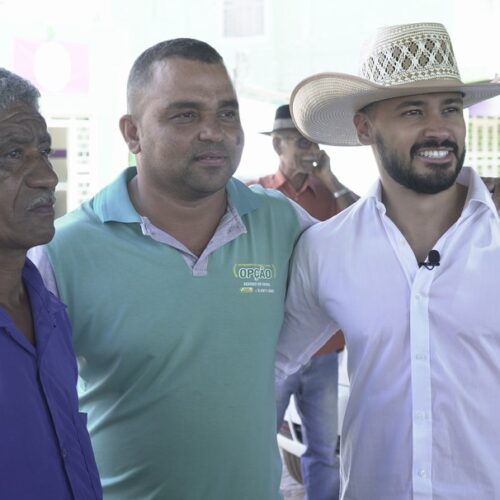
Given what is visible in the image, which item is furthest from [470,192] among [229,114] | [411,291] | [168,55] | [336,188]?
[336,188]

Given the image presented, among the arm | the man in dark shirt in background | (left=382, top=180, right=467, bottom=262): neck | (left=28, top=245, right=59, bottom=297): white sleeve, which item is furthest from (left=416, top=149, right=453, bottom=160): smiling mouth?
the arm

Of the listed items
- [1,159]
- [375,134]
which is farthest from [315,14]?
[1,159]

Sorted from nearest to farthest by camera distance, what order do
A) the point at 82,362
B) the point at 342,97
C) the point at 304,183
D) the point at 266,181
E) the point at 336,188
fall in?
the point at 82,362
the point at 342,97
the point at 336,188
the point at 304,183
the point at 266,181

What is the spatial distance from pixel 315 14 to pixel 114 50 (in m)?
3.75

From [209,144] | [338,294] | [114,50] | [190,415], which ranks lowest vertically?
[190,415]

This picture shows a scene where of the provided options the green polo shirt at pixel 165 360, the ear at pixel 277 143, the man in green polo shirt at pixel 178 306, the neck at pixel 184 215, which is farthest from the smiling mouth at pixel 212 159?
the ear at pixel 277 143

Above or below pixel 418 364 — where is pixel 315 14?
above

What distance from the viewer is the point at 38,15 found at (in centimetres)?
1156

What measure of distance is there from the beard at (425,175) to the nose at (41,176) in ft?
3.99

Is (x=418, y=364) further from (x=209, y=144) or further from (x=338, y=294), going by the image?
(x=209, y=144)

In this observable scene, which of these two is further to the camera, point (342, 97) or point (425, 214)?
point (342, 97)

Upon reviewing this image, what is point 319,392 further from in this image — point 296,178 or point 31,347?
point 31,347

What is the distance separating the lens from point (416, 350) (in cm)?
249

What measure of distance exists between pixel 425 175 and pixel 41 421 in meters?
1.48
